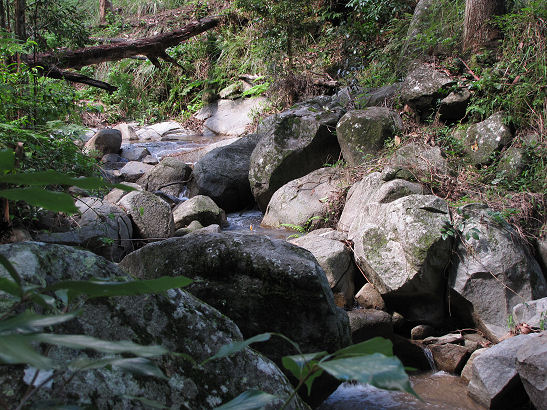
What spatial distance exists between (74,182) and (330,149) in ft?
22.3

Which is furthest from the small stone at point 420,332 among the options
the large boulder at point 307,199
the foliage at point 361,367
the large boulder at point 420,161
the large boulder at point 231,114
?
the large boulder at point 231,114

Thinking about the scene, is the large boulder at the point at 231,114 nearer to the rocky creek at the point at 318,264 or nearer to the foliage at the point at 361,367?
the rocky creek at the point at 318,264

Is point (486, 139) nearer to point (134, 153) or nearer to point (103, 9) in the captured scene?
point (134, 153)

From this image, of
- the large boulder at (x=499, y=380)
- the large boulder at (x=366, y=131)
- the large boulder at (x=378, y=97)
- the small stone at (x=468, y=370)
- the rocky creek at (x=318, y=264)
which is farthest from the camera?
the large boulder at (x=378, y=97)

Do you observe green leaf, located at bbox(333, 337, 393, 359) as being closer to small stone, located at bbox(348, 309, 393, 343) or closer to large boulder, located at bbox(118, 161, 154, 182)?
small stone, located at bbox(348, 309, 393, 343)

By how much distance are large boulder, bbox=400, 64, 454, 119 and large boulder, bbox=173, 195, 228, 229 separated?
3.09 metres

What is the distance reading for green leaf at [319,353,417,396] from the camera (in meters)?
0.42

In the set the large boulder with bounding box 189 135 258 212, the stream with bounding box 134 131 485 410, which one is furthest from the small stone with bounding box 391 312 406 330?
the large boulder with bounding box 189 135 258 212

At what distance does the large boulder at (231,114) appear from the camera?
446 inches

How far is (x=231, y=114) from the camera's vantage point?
11984mm

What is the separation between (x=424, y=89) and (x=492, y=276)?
3037 mm

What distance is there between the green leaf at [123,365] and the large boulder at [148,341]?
0.42 metres

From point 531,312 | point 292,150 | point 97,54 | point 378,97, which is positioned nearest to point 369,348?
point 531,312

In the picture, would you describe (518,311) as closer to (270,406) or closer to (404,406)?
(404,406)
